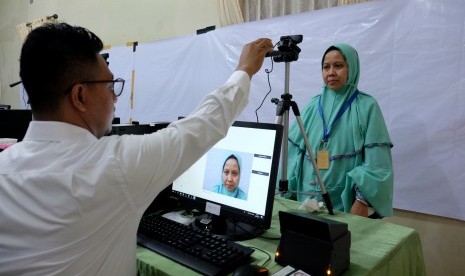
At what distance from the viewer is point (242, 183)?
3.57ft

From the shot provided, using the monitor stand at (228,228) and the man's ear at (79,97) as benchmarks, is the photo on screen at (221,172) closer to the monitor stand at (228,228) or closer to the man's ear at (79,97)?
the monitor stand at (228,228)

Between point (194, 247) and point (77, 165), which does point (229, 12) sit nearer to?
point (194, 247)

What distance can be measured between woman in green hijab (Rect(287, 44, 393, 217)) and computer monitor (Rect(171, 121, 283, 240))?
2.11 feet

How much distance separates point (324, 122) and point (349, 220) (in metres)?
0.77

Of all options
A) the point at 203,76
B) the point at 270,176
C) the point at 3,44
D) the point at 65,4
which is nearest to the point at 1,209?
the point at 270,176

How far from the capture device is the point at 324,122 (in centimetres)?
194

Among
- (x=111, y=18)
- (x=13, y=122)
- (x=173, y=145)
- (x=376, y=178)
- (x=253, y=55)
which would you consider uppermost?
(x=111, y=18)

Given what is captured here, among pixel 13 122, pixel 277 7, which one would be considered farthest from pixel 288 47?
pixel 13 122

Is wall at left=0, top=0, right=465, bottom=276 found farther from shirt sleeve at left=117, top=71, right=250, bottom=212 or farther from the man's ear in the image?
the man's ear

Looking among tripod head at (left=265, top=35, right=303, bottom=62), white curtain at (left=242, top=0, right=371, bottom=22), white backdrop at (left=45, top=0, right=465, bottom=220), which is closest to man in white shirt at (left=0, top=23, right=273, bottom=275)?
tripod head at (left=265, top=35, right=303, bottom=62)

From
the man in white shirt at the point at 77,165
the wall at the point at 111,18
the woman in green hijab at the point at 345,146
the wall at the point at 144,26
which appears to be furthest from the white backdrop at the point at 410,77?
the man in white shirt at the point at 77,165

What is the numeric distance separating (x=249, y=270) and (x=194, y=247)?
0.65 ft

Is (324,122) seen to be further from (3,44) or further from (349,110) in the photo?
(3,44)

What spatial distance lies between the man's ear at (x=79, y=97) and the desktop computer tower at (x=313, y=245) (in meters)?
0.55
